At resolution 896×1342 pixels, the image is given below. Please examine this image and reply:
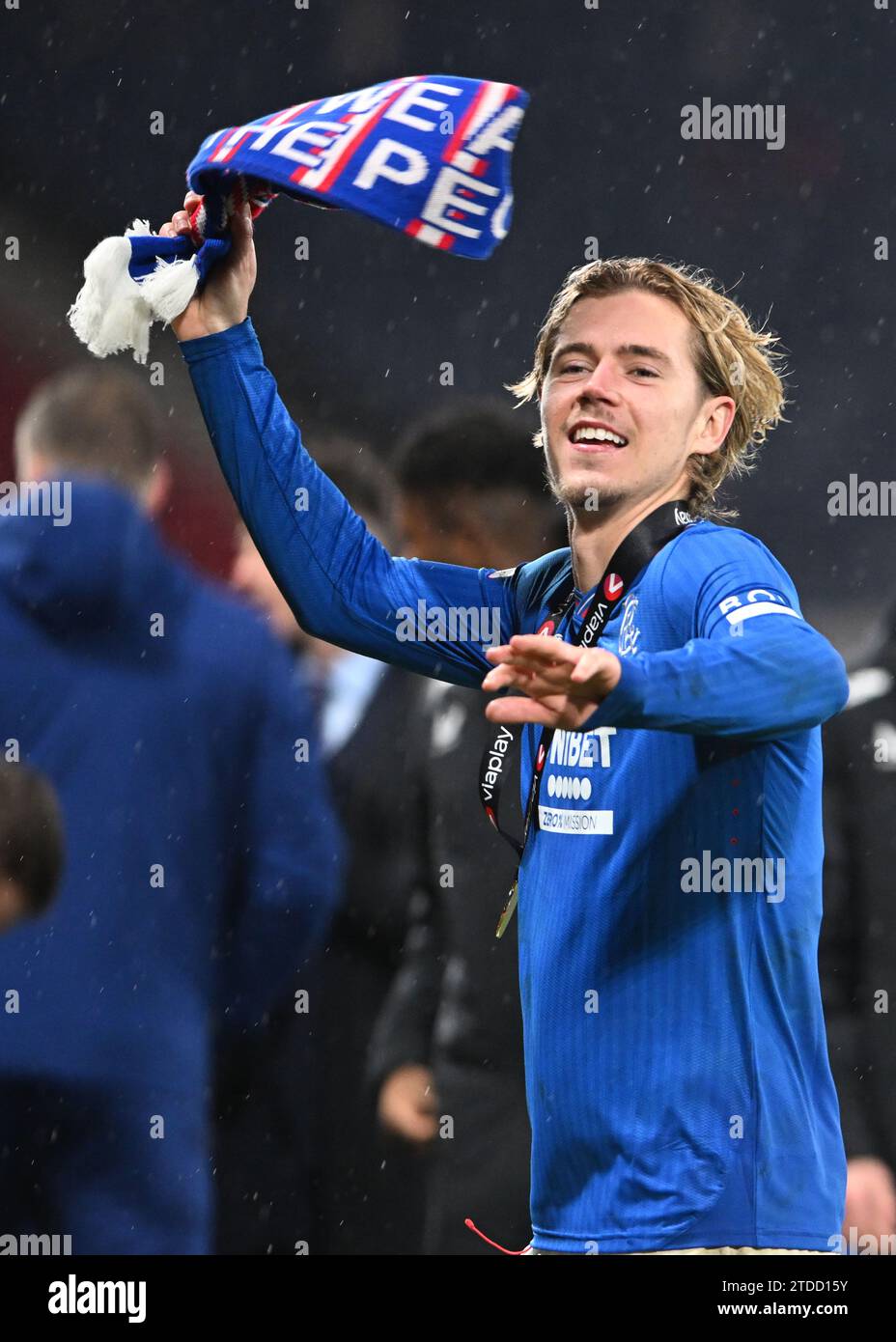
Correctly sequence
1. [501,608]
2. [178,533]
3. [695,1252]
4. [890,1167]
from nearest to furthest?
[695,1252]
[501,608]
[890,1167]
[178,533]

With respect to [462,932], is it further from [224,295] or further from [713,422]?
[224,295]

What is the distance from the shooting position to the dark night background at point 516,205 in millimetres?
6156

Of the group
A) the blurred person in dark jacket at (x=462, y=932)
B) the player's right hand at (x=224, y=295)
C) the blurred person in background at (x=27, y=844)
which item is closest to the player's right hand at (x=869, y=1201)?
the blurred person in dark jacket at (x=462, y=932)

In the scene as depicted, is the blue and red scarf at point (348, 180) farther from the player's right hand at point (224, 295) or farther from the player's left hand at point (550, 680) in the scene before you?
the player's left hand at point (550, 680)

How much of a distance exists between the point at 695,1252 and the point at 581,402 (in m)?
1.05

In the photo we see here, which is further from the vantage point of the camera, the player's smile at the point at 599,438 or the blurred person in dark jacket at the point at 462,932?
the blurred person in dark jacket at the point at 462,932

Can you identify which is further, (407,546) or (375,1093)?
(407,546)

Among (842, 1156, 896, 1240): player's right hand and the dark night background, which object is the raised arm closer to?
(842, 1156, 896, 1240): player's right hand

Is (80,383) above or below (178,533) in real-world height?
below

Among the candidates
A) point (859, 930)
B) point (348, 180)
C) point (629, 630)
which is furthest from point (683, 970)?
point (859, 930)

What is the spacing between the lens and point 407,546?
13.3 feet

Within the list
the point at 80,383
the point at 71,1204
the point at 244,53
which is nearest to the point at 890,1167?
the point at 71,1204

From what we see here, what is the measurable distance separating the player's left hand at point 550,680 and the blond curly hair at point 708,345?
667 mm

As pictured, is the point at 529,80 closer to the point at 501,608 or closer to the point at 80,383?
the point at 80,383
